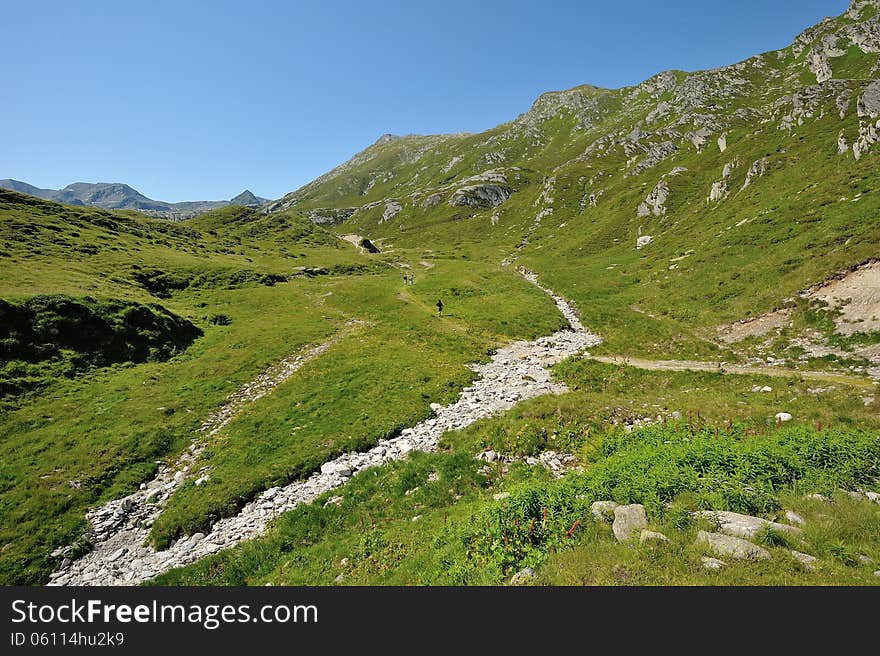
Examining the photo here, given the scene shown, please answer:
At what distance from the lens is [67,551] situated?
12773 millimetres

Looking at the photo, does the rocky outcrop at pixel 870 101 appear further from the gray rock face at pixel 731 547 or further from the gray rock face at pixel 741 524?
the gray rock face at pixel 731 547

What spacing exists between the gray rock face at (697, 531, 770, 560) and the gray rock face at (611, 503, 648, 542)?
1.11m

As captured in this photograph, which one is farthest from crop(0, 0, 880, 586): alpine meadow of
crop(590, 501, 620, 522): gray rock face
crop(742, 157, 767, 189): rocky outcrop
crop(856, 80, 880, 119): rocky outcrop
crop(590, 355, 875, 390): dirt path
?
crop(742, 157, 767, 189): rocky outcrop

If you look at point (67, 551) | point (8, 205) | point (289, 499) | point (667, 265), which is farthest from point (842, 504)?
point (8, 205)

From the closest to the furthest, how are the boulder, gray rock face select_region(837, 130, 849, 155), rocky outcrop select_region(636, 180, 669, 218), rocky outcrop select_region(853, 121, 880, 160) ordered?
1. the boulder
2. rocky outcrop select_region(853, 121, 880, 160)
3. gray rock face select_region(837, 130, 849, 155)
4. rocky outcrop select_region(636, 180, 669, 218)

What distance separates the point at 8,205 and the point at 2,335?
86267 mm

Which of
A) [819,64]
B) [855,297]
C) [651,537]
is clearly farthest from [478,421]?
[819,64]

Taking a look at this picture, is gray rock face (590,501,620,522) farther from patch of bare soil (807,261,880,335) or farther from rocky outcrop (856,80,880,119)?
rocky outcrop (856,80,880,119)

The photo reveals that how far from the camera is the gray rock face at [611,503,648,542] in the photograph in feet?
24.6

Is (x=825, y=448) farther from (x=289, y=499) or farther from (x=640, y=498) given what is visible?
(x=289, y=499)

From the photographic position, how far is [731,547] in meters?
6.48

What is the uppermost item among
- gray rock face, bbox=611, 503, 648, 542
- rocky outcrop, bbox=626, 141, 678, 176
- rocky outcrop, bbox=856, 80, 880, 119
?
rocky outcrop, bbox=626, 141, 678, 176

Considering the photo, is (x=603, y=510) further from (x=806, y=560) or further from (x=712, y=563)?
(x=806, y=560)

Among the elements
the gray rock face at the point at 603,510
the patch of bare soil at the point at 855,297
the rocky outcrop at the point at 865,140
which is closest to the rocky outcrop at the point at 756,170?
the rocky outcrop at the point at 865,140
